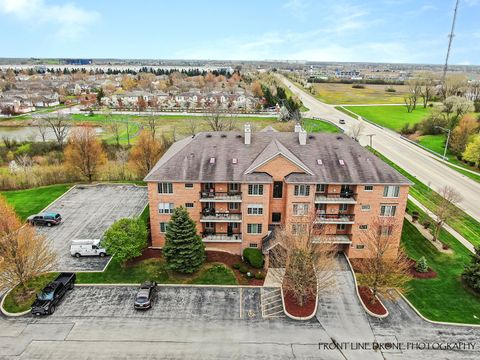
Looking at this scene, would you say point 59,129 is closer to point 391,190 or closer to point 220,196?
point 220,196

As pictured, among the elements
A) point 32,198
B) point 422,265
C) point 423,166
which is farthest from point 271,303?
point 423,166

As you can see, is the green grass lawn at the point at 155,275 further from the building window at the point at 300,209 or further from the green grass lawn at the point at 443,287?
the green grass lawn at the point at 443,287

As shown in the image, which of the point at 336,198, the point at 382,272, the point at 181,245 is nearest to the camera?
the point at 382,272

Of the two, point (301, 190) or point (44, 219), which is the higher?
point (301, 190)

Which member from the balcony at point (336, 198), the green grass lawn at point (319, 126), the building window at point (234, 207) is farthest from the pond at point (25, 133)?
the balcony at point (336, 198)

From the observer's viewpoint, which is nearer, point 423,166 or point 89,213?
point 89,213

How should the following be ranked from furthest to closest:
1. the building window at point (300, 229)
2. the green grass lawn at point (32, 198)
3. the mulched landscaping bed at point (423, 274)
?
the green grass lawn at point (32, 198), the mulched landscaping bed at point (423, 274), the building window at point (300, 229)

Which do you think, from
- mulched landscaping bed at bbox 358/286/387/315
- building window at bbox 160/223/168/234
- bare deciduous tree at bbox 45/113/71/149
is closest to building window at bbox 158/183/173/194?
building window at bbox 160/223/168/234

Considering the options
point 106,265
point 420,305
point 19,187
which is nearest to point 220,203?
point 106,265
